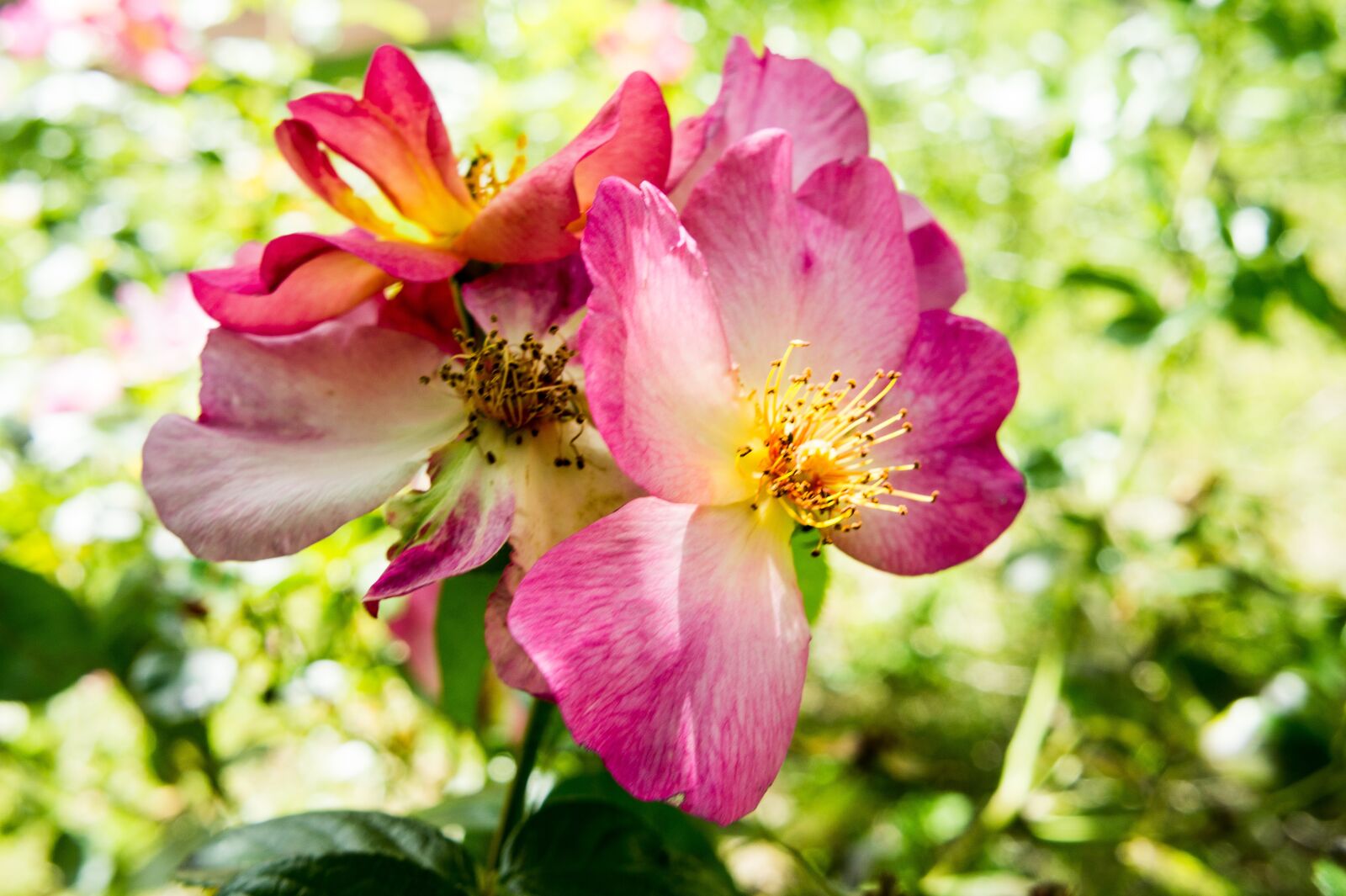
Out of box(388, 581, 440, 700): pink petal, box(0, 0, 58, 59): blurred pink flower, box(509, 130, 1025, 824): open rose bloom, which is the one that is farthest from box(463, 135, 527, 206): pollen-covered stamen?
box(0, 0, 58, 59): blurred pink flower

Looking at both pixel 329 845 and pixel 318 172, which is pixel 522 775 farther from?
pixel 318 172

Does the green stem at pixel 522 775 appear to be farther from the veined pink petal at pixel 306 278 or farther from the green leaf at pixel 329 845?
the veined pink petal at pixel 306 278

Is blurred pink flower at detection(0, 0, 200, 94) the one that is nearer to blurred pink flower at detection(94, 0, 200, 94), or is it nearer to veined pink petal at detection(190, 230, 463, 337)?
blurred pink flower at detection(94, 0, 200, 94)

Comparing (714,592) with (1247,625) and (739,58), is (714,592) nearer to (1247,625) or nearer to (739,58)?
(739,58)

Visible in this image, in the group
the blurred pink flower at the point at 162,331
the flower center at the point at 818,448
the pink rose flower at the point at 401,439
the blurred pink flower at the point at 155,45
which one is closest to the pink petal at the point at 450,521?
the pink rose flower at the point at 401,439

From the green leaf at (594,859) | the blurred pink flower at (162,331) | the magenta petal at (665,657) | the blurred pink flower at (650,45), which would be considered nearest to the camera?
the magenta petal at (665,657)

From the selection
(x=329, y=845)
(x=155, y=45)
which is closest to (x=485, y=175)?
(x=329, y=845)
